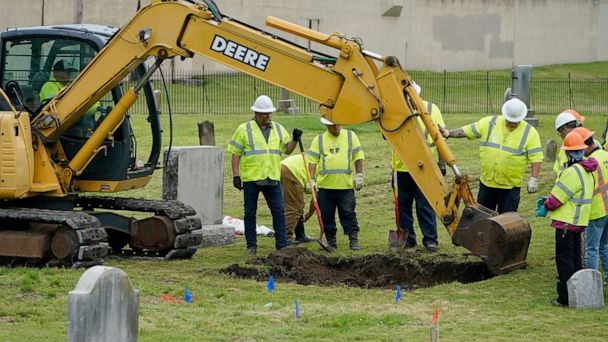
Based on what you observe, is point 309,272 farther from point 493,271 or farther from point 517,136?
point 517,136

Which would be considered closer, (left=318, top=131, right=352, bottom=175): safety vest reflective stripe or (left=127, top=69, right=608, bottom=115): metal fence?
(left=318, top=131, right=352, bottom=175): safety vest reflective stripe

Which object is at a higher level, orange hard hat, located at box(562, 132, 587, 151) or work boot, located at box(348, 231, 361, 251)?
orange hard hat, located at box(562, 132, 587, 151)

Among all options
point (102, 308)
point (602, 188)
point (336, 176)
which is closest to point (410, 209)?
point (336, 176)

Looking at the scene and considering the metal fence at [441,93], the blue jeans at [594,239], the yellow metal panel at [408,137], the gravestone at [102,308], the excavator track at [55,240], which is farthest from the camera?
the metal fence at [441,93]

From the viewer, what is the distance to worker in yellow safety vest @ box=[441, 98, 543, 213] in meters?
16.2

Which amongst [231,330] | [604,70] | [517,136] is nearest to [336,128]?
[517,136]

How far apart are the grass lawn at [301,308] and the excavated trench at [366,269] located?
0.50m

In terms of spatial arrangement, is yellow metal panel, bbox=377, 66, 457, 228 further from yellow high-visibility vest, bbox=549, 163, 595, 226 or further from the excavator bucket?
yellow high-visibility vest, bbox=549, 163, 595, 226

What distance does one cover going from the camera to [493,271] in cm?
1492

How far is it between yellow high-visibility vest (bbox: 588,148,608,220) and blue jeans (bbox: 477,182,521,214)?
2.82 m

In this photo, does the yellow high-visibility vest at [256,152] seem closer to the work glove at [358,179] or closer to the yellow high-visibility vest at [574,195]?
the work glove at [358,179]

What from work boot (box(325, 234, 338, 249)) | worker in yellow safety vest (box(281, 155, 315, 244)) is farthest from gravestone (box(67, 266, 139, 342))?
worker in yellow safety vest (box(281, 155, 315, 244))

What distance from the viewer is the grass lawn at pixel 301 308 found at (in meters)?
11.7

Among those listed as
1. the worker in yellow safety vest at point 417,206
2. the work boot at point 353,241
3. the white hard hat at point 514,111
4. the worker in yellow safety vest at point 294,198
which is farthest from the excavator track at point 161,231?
the white hard hat at point 514,111
